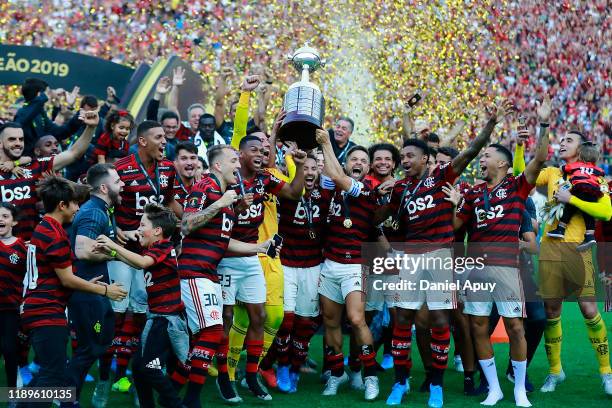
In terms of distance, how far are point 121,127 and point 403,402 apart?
402 cm

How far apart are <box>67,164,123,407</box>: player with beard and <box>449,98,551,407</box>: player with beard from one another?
316cm

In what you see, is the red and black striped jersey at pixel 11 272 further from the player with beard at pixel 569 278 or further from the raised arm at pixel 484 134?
the player with beard at pixel 569 278

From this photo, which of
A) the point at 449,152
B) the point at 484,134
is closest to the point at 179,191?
the point at 449,152

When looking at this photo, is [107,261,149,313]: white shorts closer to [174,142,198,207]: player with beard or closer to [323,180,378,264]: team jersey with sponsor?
[174,142,198,207]: player with beard

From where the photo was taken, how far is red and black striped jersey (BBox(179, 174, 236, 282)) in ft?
23.5

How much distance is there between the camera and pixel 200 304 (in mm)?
7043

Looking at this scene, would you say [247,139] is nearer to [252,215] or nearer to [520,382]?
[252,215]

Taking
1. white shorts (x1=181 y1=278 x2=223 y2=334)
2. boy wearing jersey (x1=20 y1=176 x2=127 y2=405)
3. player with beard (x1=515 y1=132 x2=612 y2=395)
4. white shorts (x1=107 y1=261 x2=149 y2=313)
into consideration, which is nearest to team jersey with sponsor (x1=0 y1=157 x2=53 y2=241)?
white shorts (x1=107 y1=261 x2=149 y2=313)

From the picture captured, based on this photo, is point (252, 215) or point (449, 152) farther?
point (449, 152)

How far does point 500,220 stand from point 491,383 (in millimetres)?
1427

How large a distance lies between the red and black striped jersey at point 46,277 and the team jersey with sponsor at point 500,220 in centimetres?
369

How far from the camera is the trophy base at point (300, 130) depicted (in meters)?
7.53

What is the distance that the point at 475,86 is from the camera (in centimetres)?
2072

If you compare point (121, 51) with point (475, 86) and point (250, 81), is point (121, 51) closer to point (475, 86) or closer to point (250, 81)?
point (475, 86)
